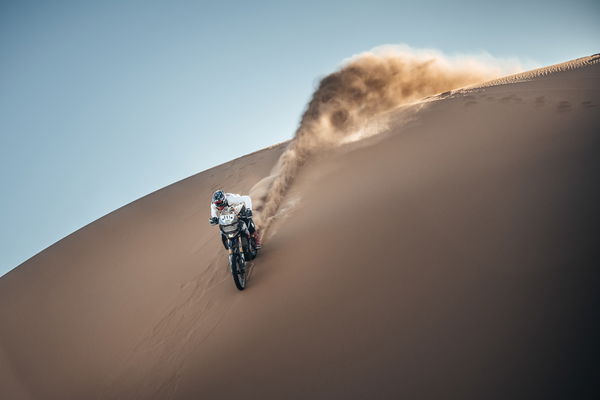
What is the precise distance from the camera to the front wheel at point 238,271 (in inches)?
199

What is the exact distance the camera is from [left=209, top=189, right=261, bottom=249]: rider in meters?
5.23

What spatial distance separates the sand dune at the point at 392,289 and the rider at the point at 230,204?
25.3 inches

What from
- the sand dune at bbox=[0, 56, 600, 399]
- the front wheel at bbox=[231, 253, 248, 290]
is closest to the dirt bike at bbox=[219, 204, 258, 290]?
the front wheel at bbox=[231, 253, 248, 290]

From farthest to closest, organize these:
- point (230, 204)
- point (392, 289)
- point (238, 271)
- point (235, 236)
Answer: point (230, 204), point (235, 236), point (238, 271), point (392, 289)

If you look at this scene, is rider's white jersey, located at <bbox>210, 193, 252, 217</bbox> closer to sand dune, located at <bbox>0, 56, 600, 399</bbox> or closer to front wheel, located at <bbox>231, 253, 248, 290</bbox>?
front wheel, located at <bbox>231, 253, 248, 290</bbox>

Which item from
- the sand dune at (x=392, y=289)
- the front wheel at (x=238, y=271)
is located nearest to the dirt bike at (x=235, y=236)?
the front wheel at (x=238, y=271)

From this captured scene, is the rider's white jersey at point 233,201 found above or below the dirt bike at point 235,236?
above

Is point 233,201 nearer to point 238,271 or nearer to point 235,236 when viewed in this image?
point 235,236

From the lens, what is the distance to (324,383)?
2.86 metres

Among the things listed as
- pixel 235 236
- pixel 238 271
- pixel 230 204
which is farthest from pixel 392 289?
pixel 230 204

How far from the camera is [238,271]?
5.16 meters

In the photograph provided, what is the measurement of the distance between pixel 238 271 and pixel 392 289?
269 cm

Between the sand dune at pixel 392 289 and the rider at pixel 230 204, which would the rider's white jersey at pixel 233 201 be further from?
the sand dune at pixel 392 289

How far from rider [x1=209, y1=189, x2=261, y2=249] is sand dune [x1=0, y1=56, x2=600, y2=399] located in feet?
2.10
